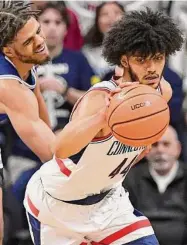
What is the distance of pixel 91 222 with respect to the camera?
4516mm

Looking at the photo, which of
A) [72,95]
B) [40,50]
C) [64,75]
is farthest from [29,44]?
[64,75]

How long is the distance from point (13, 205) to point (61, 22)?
61.4 inches

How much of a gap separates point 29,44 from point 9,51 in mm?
131

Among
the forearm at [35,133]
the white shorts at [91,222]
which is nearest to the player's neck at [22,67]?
the forearm at [35,133]

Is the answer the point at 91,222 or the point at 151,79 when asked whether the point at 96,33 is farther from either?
the point at 151,79

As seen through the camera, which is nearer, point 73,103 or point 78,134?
point 78,134

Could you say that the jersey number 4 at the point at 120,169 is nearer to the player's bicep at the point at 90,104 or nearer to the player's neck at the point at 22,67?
the player's bicep at the point at 90,104

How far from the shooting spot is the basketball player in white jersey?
3.95 m

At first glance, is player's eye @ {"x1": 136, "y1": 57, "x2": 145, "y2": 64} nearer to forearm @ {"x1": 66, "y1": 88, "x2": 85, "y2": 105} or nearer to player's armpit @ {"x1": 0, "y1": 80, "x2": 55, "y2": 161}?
player's armpit @ {"x1": 0, "y1": 80, "x2": 55, "y2": 161}

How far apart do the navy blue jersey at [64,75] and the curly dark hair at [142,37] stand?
2.19 metres

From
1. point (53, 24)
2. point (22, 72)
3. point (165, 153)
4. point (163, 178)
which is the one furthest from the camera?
point (53, 24)

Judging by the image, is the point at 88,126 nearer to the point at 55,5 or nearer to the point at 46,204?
the point at 46,204

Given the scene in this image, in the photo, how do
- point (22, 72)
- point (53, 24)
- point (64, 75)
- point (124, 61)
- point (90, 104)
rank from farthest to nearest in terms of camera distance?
point (53, 24) → point (64, 75) → point (22, 72) → point (124, 61) → point (90, 104)

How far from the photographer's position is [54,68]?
6.45 m
